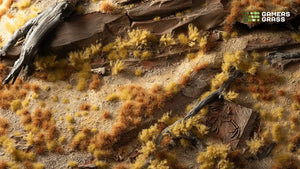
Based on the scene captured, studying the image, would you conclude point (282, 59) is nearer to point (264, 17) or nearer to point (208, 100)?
point (264, 17)

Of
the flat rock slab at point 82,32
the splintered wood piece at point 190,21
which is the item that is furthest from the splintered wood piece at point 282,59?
the flat rock slab at point 82,32

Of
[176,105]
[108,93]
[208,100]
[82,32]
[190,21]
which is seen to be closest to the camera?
[208,100]

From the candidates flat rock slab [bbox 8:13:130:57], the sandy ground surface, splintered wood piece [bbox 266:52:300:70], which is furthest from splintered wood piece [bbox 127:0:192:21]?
splintered wood piece [bbox 266:52:300:70]

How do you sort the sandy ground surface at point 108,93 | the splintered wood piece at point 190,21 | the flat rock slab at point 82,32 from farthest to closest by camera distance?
the splintered wood piece at point 190,21 < the flat rock slab at point 82,32 < the sandy ground surface at point 108,93

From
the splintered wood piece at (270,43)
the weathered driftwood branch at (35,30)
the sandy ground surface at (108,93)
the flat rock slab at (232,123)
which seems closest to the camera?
the sandy ground surface at (108,93)

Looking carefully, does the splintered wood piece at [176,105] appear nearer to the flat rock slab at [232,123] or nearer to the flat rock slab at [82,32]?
the flat rock slab at [232,123]

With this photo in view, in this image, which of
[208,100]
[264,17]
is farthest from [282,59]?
[208,100]

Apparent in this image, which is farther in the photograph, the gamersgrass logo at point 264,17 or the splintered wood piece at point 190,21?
the splintered wood piece at point 190,21

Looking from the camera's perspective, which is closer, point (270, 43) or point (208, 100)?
point (208, 100)
